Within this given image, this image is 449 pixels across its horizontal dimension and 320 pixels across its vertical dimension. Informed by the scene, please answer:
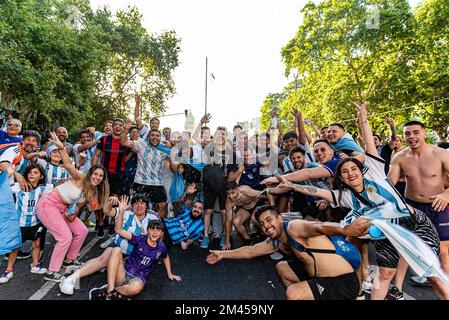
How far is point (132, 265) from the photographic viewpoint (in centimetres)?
342

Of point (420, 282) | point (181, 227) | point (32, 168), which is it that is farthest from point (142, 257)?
point (420, 282)

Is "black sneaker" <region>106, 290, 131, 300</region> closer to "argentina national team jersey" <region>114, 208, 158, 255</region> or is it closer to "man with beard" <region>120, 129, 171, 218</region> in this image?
"argentina national team jersey" <region>114, 208, 158, 255</region>

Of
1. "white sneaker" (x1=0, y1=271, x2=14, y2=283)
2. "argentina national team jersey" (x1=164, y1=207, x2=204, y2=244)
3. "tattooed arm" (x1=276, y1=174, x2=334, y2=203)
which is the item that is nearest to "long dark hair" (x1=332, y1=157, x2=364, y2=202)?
"tattooed arm" (x1=276, y1=174, x2=334, y2=203)

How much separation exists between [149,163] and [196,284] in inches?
105

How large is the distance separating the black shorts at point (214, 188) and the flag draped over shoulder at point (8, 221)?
279 centimetres

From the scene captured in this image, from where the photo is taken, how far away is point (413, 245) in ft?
7.97

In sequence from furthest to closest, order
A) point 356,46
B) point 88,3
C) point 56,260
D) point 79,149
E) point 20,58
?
point 88,3, point 356,46, point 20,58, point 79,149, point 56,260

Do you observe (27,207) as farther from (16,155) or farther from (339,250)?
(339,250)

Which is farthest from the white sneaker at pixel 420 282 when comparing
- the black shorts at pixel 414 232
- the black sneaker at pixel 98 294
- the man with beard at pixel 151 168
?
the man with beard at pixel 151 168

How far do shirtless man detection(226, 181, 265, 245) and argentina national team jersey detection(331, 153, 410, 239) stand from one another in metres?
2.01

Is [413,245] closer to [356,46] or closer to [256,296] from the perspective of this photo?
[256,296]

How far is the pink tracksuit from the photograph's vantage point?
3.60m
